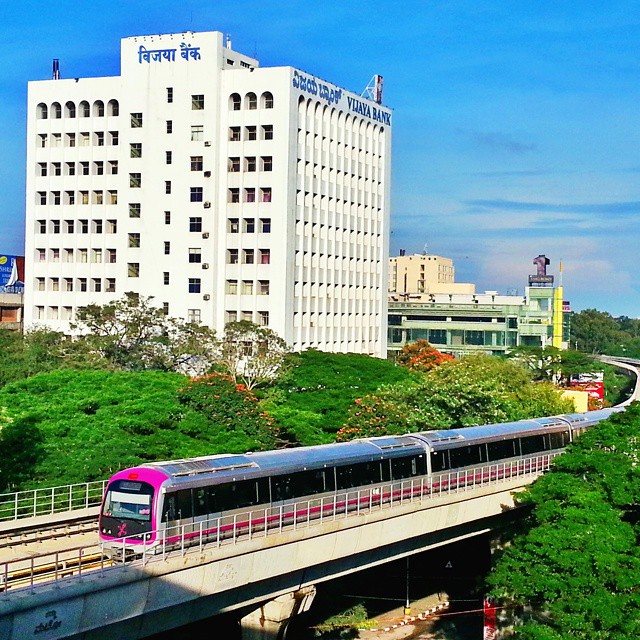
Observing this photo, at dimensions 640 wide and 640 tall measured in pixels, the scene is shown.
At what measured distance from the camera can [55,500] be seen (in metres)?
41.5

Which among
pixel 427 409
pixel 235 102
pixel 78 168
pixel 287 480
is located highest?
pixel 235 102

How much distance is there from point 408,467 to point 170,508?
45.0 ft

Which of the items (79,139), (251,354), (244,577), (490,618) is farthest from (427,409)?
(79,139)

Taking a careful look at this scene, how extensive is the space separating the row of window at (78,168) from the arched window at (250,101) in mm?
14059

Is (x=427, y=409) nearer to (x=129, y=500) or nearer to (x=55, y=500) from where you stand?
(x=55, y=500)

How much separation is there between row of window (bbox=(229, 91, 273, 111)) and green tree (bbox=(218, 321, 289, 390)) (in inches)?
957

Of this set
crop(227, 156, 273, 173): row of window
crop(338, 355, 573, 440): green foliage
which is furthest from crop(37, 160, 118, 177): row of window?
crop(338, 355, 573, 440): green foliage

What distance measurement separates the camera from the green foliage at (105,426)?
146ft

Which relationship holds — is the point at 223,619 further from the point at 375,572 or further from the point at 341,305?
the point at 341,305

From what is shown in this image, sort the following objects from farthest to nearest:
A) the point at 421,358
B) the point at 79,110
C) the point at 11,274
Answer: the point at 11,274 < the point at 421,358 < the point at 79,110

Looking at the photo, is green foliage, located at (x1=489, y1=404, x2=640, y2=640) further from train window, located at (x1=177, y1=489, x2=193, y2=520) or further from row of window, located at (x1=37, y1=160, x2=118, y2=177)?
row of window, located at (x1=37, y1=160, x2=118, y2=177)

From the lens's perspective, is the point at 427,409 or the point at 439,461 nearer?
the point at 439,461

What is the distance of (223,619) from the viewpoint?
44469mm

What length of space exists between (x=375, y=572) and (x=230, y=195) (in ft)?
160
